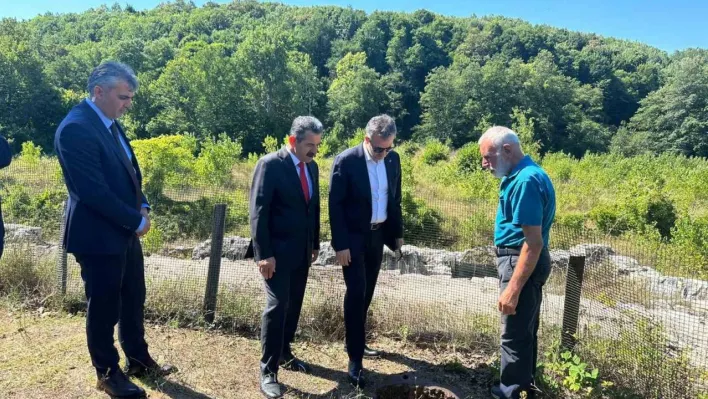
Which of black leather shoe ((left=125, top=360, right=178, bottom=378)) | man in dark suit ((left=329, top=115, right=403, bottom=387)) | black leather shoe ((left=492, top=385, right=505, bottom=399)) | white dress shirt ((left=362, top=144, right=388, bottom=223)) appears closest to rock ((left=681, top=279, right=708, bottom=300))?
black leather shoe ((left=492, top=385, right=505, bottom=399))

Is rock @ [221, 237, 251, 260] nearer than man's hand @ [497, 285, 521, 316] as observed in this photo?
No

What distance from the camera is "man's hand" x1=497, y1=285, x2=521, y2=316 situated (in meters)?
2.63

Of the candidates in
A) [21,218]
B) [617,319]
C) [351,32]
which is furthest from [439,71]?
[617,319]

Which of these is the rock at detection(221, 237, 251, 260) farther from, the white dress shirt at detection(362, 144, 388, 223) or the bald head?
the bald head

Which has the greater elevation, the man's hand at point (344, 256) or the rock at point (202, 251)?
the man's hand at point (344, 256)

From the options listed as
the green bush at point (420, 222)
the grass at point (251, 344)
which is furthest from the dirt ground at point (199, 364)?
the green bush at point (420, 222)

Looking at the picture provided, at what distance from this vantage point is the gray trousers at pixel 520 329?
106 inches

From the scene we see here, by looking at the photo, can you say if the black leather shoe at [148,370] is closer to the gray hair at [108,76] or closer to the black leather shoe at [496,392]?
the gray hair at [108,76]

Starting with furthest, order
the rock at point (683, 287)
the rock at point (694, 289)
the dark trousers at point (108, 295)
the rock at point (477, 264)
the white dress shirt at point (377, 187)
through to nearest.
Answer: the rock at point (477, 264) → the rock at point (694, 289) → the rock at point (683, 287) → the white dress shirt at point (377, 187) → the dark trousers at point (108, 295)

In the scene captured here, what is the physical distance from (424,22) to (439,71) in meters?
34.0

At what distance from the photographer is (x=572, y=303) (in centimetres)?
354

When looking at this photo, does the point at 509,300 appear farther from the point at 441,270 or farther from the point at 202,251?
the point at 202,251

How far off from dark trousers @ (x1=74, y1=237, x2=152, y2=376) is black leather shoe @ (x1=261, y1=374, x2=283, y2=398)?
0.91m

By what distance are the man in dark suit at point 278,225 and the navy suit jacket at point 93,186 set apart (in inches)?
28.8
